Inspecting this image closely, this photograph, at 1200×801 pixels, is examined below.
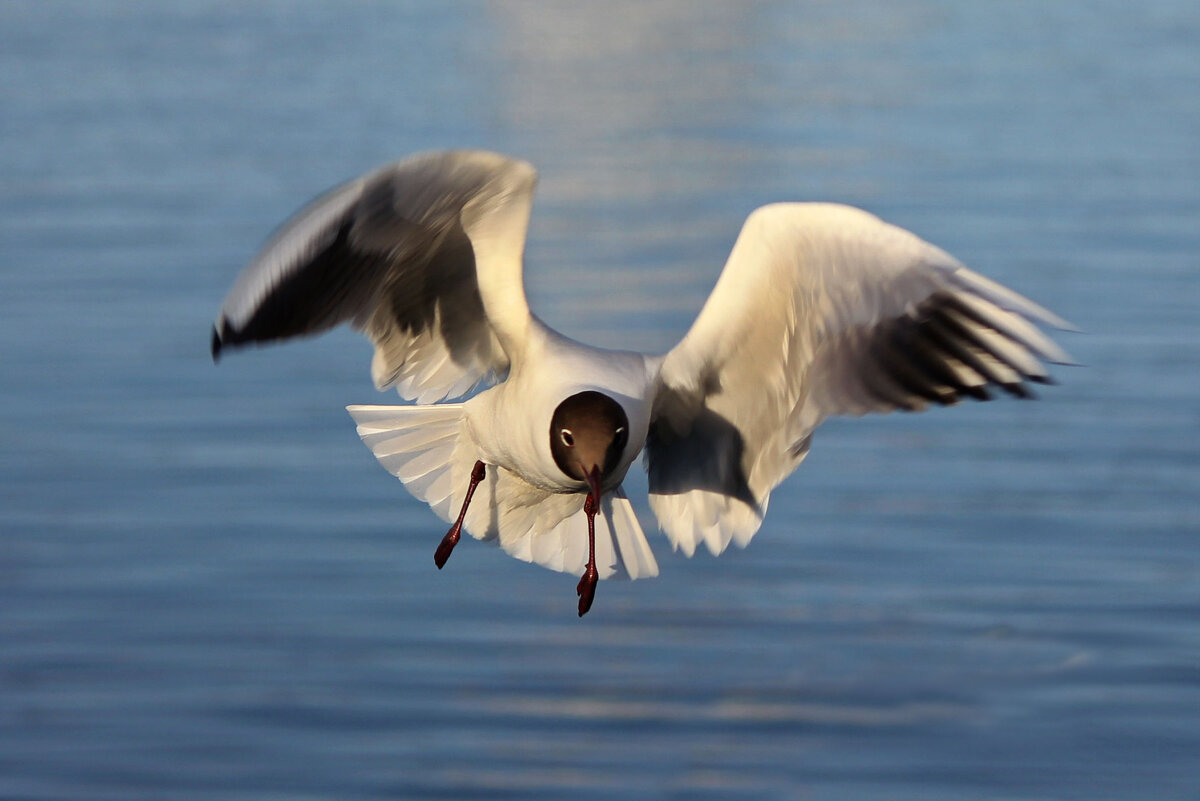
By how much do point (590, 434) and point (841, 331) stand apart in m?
0.81

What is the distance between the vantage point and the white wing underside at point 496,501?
7.27m

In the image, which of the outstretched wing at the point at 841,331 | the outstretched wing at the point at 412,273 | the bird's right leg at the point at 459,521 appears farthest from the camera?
the bird's right leg at the point at 459,521

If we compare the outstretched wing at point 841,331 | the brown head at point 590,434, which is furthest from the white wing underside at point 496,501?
the brown head at point 590,434

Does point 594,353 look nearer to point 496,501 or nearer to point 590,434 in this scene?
point 590,434

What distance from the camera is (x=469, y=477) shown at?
24.2 feet

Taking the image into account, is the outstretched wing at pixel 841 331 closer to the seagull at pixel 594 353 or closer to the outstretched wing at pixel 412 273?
the seagull at pixel 594 353

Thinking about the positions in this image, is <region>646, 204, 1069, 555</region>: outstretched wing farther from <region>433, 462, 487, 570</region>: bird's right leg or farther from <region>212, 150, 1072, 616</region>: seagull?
<region>433, 462, 487, 570</region>: bird's right leg

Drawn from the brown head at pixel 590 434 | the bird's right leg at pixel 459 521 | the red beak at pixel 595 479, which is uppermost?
the brown head at pixel 590 434

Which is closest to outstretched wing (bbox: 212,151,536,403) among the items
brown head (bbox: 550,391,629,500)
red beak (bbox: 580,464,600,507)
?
brown head (bbox: 550,391,629,500)

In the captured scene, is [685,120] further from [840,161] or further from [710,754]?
[710,754]

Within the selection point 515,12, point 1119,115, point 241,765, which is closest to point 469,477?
point 241,765

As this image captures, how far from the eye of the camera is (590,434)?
20.2 feet

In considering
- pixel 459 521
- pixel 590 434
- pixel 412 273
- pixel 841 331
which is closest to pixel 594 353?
pixel 590 434

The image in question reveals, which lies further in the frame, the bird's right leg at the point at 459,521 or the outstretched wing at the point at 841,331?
the bird's right leg at the point at 459,521
